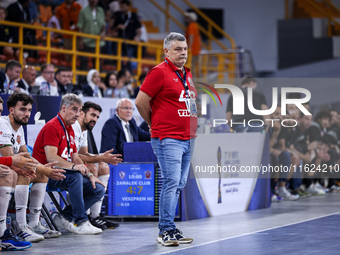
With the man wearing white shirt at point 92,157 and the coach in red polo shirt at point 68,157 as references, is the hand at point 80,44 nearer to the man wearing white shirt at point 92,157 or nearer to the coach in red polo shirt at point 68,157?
the man wearing white shirt at point 92,157

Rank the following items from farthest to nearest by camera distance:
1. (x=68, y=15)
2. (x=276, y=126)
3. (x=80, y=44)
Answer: (x=68, y=15) < (x=80, y=44) < (x=276, y=126)

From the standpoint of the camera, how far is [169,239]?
501 centimetres

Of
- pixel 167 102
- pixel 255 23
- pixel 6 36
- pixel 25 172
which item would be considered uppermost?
pixel 255 23

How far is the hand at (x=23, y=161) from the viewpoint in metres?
4.91

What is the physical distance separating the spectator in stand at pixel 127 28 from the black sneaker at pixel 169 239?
8.74m

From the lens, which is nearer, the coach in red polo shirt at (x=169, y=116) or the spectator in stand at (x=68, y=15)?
the coach in red polo shirt at (x=169, y=116)

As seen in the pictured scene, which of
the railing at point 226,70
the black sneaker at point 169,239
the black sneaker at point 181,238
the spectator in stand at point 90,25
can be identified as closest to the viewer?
the black sneaker at point 169,239

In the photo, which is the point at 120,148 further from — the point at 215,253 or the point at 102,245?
the point at 215,253

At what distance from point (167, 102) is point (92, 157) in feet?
5.04

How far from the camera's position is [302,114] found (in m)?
10.1

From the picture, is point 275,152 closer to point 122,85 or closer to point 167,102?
point 122,85

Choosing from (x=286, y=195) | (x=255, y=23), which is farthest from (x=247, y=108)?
(x=255, y=23)

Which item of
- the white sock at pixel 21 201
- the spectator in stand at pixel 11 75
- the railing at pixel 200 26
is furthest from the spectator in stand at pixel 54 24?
the white sock at pixel 21 201

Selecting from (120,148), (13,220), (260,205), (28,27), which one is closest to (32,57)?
(28,27)
